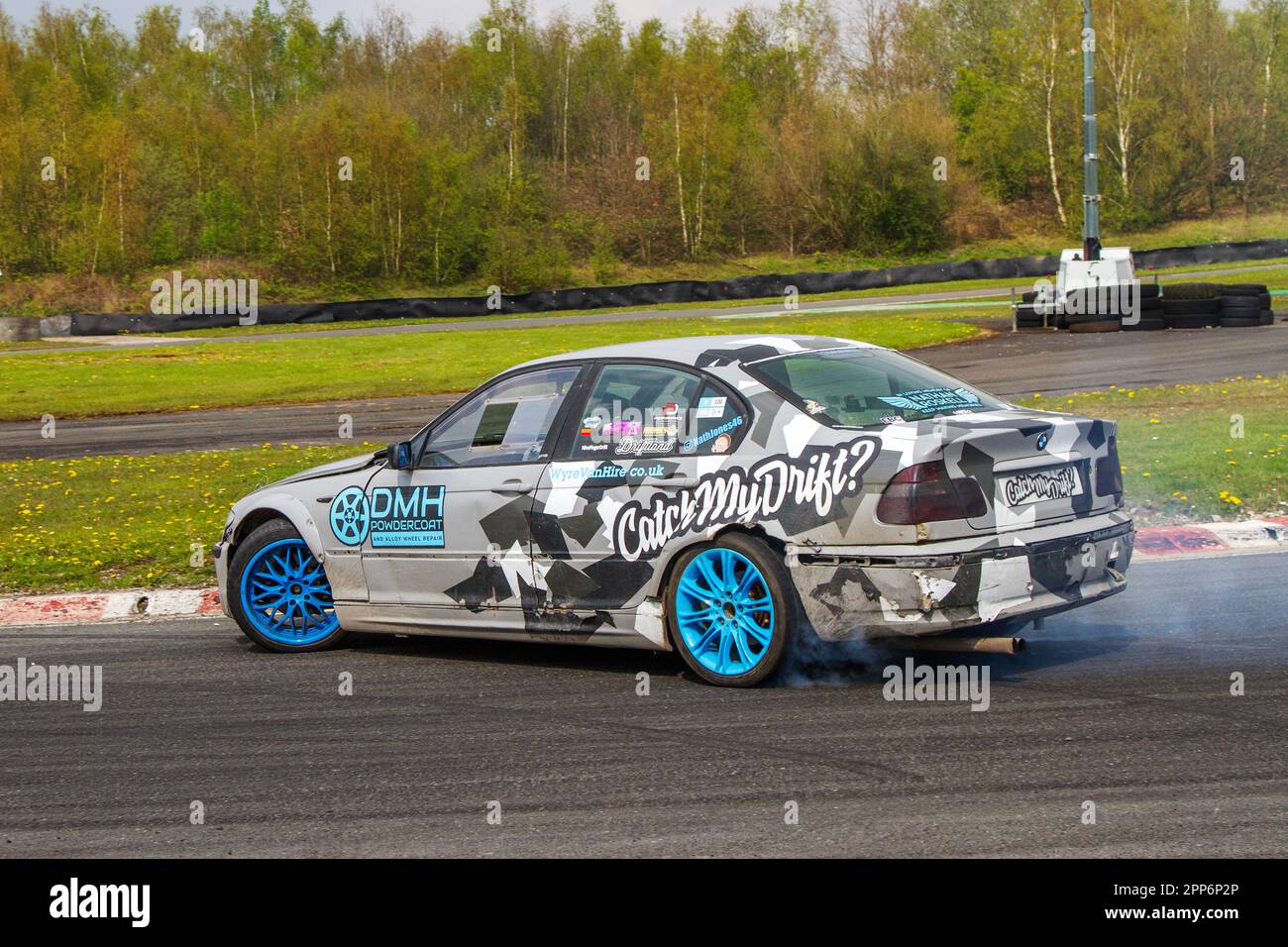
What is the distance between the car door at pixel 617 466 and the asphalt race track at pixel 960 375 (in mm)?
10229

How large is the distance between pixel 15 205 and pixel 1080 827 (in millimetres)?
60480

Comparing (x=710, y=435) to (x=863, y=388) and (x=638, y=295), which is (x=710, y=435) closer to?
(x=863, y=388)

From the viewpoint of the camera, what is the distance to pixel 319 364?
1141 inches

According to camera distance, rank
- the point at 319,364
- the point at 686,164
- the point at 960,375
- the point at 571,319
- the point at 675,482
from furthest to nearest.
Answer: the point at 686,164 → the point at 571,319 → the point at 319,364 → the point at 960,375 → the point at 675,482

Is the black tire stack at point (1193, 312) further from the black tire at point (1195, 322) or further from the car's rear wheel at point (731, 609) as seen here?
the car's rear wheel at point (731, 609)

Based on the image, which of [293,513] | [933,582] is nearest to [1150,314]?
[293,513]

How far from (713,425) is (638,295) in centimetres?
3929

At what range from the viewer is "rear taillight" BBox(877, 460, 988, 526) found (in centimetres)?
561

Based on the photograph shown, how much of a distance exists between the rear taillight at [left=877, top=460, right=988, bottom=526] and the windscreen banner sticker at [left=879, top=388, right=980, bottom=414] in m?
0.62

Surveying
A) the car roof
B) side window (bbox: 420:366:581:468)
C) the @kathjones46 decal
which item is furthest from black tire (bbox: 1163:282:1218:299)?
the @kathjones46 decal

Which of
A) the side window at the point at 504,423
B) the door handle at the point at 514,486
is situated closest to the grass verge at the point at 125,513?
the side window at the point at 504,423

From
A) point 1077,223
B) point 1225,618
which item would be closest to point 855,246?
point 1077,223

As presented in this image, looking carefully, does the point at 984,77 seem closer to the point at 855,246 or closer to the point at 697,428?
the point at 855,246

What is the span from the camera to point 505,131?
7212 centimetres
